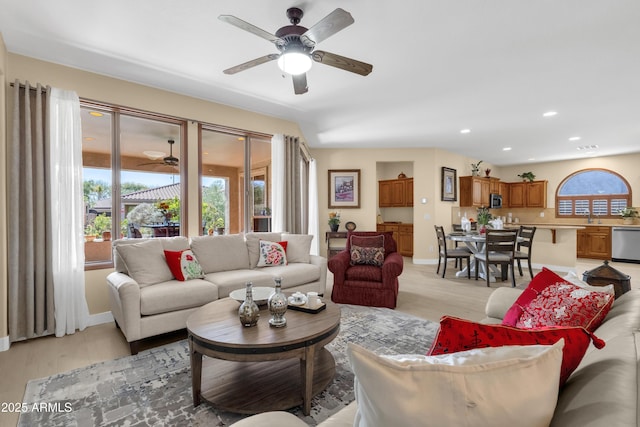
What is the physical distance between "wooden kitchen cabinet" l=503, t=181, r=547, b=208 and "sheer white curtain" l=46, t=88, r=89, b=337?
1027 cm

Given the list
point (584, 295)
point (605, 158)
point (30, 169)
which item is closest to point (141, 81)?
point (30, 169)

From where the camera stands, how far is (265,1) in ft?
7.32

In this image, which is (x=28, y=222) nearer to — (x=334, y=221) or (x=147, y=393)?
(x=147, y=393)

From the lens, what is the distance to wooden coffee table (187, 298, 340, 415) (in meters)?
1.83

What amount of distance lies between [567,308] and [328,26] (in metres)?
2.07

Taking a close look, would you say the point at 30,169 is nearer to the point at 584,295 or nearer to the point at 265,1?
the point at 265,1

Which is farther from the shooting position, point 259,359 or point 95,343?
point 95,343

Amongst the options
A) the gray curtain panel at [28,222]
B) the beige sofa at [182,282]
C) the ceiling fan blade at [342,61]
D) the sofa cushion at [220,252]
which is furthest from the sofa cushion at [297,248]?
the gray curtain panel at [28,222]

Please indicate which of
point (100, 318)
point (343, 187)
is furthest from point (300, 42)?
point (343, 187)

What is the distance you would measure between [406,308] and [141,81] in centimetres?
421

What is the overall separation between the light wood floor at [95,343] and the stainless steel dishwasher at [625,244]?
2.62 m

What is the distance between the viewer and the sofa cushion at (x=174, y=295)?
274 centimetres

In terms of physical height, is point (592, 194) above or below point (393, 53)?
below

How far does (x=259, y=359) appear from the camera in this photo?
180 centimetres
